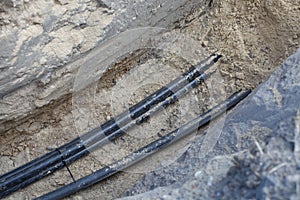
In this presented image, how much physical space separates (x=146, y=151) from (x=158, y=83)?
1.38 ft

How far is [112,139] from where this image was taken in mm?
2582

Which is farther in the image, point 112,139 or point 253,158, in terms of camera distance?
point 112,139

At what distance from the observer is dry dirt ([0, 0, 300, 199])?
255cm

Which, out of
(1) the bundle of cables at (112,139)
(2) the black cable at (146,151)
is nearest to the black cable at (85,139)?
(1) the bundle of cables at (112,139)

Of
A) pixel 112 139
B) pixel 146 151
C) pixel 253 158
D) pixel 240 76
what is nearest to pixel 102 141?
pixel 112 139

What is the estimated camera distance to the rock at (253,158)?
123 cm

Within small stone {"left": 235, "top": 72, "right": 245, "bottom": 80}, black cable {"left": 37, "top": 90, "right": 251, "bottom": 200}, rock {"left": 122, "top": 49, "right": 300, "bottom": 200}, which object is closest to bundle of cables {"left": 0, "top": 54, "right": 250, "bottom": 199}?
black cable {"left": 37, "top": 90, "right": 251, "bottom": 200}

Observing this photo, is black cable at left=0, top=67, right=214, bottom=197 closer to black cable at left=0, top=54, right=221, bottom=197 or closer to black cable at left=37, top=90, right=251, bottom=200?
black cable at left=0, top=54, right=221, bottom=197

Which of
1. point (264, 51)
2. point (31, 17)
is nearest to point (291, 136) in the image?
point (31, 17)

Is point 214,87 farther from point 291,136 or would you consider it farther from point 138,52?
point 291,136

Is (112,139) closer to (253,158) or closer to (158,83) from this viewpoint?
(158,83)

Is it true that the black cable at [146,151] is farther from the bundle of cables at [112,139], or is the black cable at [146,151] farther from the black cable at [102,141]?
the black cable at [102,141]

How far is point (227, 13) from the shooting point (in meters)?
2.86

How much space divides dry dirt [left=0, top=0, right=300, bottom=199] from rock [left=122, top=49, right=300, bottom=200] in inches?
18.4
